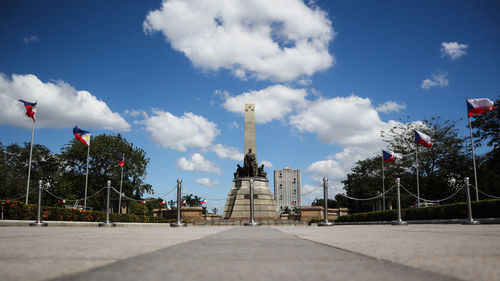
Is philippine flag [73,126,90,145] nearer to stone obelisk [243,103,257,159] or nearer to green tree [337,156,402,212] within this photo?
stone obelisk [243,103,257,159]

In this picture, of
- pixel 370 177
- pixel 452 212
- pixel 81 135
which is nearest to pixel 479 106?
pixel 452 212

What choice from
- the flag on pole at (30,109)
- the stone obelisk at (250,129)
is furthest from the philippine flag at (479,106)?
the flag on pole at (30,109)

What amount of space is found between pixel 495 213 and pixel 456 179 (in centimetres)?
2383

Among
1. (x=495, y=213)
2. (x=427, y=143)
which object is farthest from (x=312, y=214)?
(x=495, y=213)

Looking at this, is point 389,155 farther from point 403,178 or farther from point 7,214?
point 7,214

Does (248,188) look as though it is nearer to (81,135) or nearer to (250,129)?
(250,129)

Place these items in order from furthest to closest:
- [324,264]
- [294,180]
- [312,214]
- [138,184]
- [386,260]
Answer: [294,180] < [138,184] < [312,214] < [386,260] < [324,264]

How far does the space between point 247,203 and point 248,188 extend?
4.25 ft

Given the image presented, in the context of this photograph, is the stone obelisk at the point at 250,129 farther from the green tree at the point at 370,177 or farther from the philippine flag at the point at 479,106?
the philippine flag at the point at 479,106

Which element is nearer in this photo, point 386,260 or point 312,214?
point 386,260

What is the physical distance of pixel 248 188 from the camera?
31.4 m

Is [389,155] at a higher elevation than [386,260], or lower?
higher

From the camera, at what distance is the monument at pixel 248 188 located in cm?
3052

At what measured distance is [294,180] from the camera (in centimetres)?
15325
